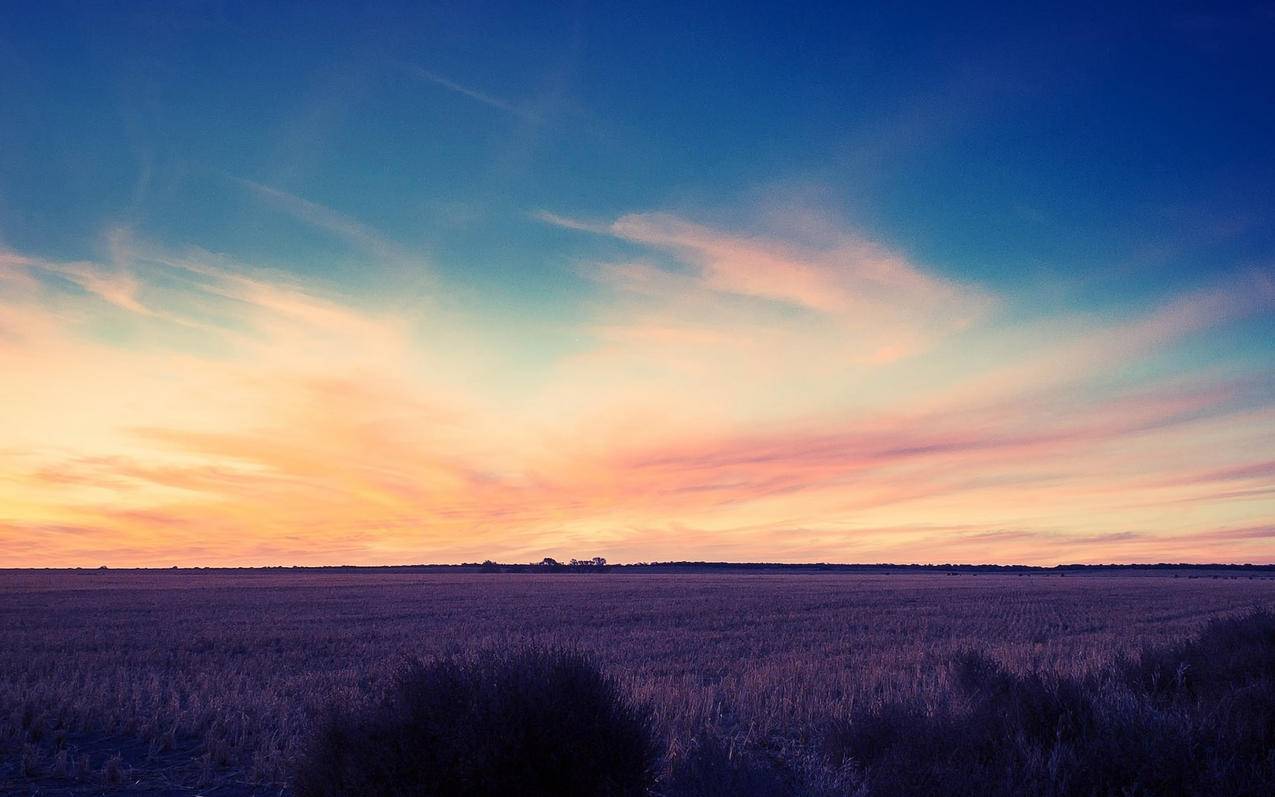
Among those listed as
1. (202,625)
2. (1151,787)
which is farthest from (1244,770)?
(202,625)

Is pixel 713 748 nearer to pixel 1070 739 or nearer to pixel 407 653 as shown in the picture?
pixel 1070 739

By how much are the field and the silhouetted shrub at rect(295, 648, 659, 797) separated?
61.0 inches

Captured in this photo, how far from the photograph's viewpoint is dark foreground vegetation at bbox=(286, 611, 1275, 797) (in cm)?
569

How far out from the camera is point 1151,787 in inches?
256

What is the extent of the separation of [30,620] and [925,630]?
31685mm

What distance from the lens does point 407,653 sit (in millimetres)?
20375

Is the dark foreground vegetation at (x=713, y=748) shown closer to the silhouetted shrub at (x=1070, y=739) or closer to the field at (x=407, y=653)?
the silhouetted shrub at (x=1070, y=739)

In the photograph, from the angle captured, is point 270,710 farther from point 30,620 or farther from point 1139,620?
point 1139,620

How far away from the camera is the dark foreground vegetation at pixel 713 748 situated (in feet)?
18.7

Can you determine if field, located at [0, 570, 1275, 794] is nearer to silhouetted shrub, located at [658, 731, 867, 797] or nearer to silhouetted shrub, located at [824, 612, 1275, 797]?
silhouetted shrub, located at [824, 612, 1275, 797]

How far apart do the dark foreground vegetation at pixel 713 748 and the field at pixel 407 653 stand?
4.94 ft

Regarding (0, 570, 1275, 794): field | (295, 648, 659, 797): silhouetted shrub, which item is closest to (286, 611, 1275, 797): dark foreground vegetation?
(295, 648, 659, 797): silhouetted shrub

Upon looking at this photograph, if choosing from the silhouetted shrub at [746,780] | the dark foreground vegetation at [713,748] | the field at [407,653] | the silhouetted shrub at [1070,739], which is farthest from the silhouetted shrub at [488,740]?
the silhouetted shrub at [1070,739]

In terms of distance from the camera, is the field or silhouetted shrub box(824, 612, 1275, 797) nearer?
silhouetted shrub box(824, 612, 1275, 797)
